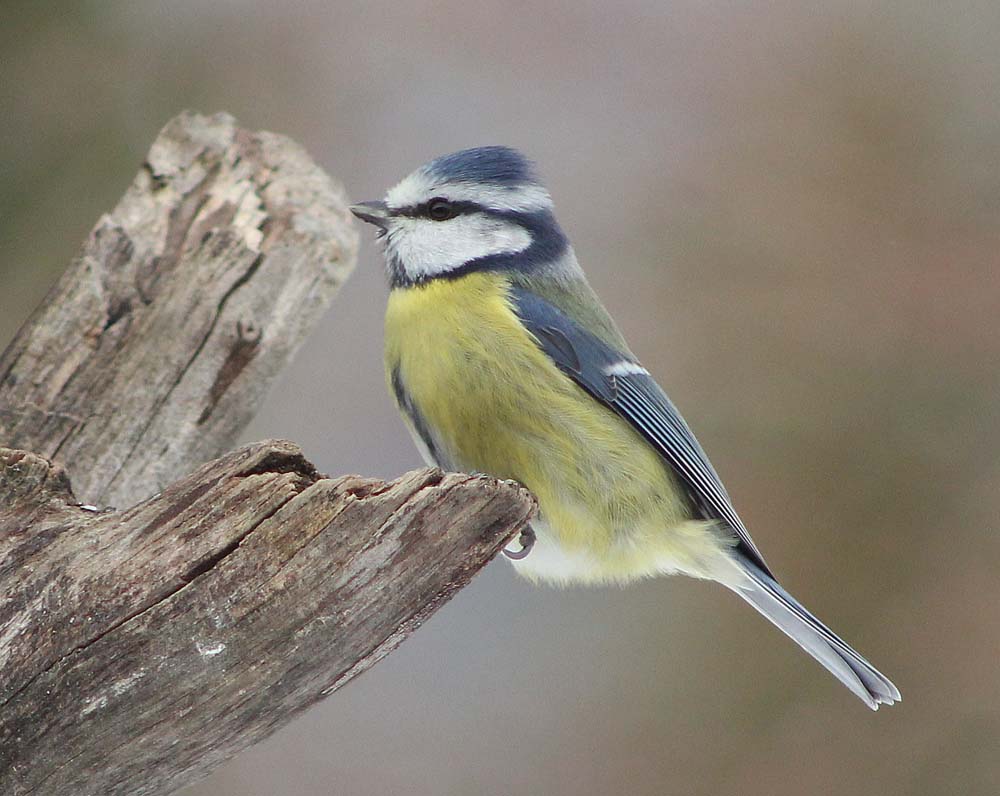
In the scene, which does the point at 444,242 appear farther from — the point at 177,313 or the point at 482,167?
the point at 177,313

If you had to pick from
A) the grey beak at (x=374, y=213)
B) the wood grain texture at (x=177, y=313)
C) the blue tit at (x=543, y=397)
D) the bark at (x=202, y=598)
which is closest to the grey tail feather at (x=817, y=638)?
the blue tit at (x=543, y=397)

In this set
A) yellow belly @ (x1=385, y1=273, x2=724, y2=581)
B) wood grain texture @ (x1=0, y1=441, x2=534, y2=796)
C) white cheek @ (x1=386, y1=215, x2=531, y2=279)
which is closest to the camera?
wood grain texture @ (x1=0, y1=441, x2=534, y2=796)

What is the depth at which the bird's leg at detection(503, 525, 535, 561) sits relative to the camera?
2.27m

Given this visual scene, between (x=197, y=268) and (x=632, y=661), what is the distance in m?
1.74

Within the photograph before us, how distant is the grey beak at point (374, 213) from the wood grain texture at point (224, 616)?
96 centimetres

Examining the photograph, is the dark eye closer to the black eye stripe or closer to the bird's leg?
the black eye stripe

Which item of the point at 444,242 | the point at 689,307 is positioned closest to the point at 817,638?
the point at 444,242

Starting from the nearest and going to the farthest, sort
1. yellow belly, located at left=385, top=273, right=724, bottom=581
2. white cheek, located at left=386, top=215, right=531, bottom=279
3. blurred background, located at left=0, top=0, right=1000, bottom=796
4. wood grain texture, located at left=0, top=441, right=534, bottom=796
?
wood grain texture, located at left=0, top=441, right=534, bottom=796, yellow belly, located at left=385, top=273, right=724, bottom=581, white cheek, located at left=386, top=215, right=531, bottom=279, blurred background, located at left=0, top=0, right=1000, bottom=796

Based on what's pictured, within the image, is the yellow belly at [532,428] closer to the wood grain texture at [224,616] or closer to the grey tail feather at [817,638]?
the grey tail feather at [817,638]

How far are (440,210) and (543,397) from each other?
54cm

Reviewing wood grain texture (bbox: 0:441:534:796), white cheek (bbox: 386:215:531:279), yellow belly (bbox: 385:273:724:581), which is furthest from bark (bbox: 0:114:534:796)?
white cheek (bbox: 386:215:531:279)

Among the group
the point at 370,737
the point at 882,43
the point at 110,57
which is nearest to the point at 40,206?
the point at 110,57

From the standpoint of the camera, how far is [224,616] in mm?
1559

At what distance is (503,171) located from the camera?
2.45 m
